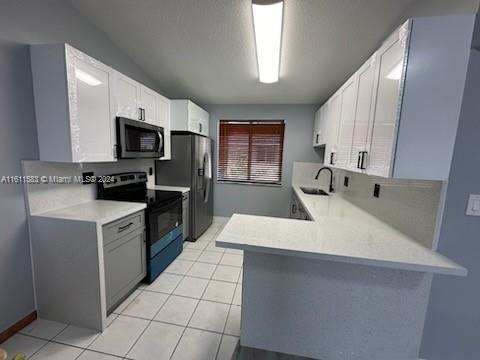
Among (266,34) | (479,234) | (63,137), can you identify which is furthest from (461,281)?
(63,137)

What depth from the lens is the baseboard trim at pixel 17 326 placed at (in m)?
1.56

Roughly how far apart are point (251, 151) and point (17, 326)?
12.1ft

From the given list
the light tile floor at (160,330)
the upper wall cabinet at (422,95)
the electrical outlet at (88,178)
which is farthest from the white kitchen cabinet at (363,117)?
the electrical outlet at (88,178)

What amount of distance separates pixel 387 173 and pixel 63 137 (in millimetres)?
2311

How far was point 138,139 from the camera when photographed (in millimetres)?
2416

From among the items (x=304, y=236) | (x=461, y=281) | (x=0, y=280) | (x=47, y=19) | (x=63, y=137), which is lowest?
(x=0, y=280)

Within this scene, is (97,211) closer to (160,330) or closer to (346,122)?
(160,330)

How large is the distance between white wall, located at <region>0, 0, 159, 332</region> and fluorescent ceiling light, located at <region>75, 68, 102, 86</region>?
38 cm

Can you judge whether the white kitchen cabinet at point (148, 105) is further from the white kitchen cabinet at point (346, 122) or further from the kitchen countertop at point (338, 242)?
the white kitchen cabinet at point (346, 122)

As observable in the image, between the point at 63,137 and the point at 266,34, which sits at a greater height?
the point at 266,34

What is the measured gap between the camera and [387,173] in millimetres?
1186

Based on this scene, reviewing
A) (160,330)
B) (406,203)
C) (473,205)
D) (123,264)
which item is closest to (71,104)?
(123,264)

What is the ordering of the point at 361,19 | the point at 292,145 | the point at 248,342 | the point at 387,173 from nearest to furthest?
the point at 387,173 → the point at 248,342 → the point at 361,19 → the point at 292,145

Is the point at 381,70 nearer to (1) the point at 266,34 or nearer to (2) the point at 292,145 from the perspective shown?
(1) the point at 266,34
